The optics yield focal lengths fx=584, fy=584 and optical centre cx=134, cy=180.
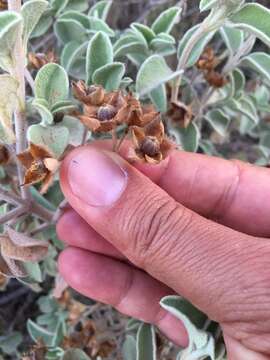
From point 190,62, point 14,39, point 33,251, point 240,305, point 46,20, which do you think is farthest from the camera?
point 46,20

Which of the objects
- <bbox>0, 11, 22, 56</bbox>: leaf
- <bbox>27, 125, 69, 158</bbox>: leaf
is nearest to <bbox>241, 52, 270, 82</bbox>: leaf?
<bbox>27, 125, 69, 158</bbox>: leaf

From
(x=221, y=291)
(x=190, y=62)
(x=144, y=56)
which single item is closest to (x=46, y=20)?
(x=144, y=56)

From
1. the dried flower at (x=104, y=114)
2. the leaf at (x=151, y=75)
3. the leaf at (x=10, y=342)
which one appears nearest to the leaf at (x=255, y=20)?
the leaf at (x=151, y=75)

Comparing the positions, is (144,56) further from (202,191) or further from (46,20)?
(202,191)

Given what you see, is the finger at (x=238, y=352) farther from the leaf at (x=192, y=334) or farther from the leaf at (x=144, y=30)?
the leaf at (x=144, y=30)

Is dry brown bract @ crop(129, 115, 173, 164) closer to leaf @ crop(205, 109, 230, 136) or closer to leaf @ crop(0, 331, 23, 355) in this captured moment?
leaf @ crop(205, 109, 230, 136)

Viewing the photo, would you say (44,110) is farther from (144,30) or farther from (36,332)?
(36,332)

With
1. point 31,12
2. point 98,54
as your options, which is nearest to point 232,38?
point 98,54
